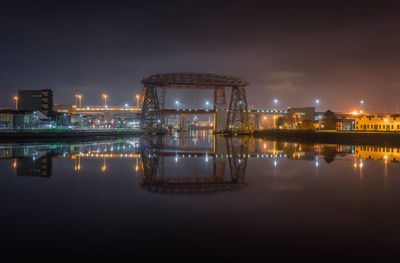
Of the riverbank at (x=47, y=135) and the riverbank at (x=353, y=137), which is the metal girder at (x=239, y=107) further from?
the riverbank at (x=47, y=135)

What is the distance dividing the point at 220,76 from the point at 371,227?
43.0 m

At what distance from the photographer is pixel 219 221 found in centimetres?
409

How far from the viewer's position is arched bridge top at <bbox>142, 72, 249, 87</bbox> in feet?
145

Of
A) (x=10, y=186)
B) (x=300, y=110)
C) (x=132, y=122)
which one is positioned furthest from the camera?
(x=132, y=122)


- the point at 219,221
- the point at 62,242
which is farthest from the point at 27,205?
the point at 219,221

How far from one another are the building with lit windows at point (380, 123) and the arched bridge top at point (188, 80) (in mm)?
22317

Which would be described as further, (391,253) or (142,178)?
(142,178)

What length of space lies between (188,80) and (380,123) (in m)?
32.3

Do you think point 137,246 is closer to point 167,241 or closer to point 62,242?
point 167,241

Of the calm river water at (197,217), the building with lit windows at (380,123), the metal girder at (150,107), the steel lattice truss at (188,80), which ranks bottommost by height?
the calm river water at (197,217)

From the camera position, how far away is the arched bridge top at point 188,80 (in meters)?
44.2

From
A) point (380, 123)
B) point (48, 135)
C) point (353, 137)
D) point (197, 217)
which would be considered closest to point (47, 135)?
point (48, 135)

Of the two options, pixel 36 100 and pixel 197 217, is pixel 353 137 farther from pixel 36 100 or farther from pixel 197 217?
pixel 36 100

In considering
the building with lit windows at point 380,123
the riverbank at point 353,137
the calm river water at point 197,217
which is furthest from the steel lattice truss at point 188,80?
the calm river water at point 197,217
